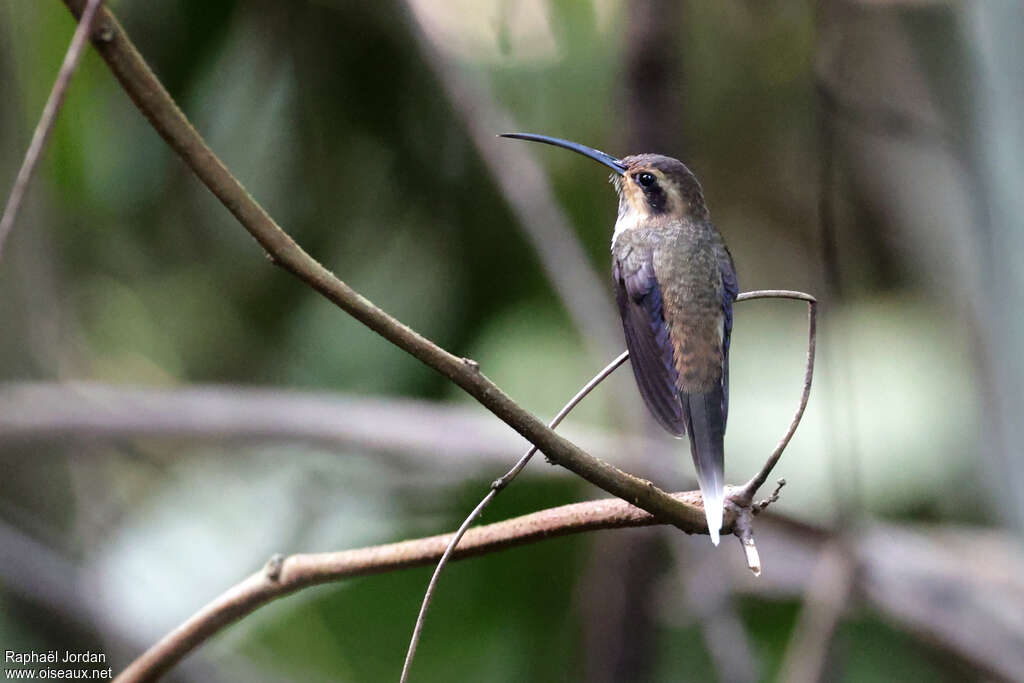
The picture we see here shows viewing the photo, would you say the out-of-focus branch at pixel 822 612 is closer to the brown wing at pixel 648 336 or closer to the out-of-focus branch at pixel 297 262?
the brown wing at pixel 648 336

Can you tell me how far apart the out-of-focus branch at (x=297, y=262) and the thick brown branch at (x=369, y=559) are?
0.24ft

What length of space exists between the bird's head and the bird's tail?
0.25 meters

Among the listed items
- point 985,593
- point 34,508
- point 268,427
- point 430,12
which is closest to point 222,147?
point 430,12

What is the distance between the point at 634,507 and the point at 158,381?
340cm

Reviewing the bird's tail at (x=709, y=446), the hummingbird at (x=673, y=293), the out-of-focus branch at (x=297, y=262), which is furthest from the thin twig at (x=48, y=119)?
the hummingbird at (x=673, y=293)

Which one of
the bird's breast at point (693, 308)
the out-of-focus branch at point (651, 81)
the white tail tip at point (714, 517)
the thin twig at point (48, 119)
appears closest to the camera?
the thin twig at point (48, 119)

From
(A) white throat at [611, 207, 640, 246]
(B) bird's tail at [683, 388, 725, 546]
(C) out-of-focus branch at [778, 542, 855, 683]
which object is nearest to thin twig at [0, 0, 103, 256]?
(B) bird's tail at [683, 388, 725, 546]

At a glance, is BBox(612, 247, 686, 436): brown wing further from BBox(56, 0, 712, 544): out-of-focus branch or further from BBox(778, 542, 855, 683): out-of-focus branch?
BBox(778, 542, 855, 683): out-of-focus branch

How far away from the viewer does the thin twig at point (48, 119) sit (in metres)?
0.51

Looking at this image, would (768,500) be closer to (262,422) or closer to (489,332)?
(262,422)

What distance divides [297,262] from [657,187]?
0.70 meters

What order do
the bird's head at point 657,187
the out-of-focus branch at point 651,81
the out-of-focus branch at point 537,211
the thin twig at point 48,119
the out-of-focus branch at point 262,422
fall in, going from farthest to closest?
1. the out-of-focus branch at point 262,422
2. the out-of-focus branch at point 537,211
3. the out-of-focus branch at point 651,81
4. the bird's head at point 657,187
5. the thin twig at point 48,119

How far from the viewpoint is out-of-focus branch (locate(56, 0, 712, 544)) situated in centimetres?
55

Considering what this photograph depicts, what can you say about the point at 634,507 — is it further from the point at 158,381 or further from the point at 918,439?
the point at 158,381
